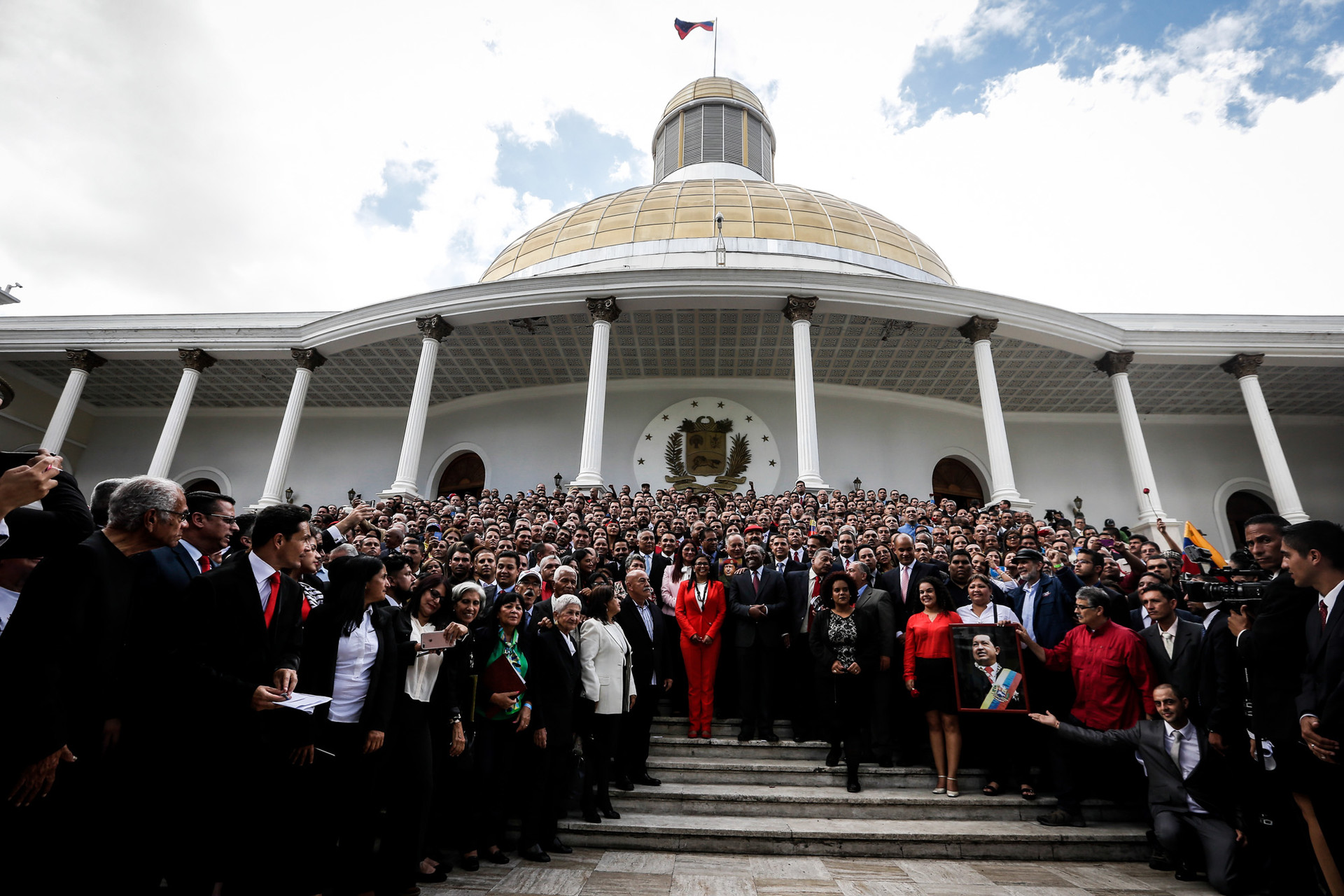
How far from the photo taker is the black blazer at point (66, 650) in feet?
6.37

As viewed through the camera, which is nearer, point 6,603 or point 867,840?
point 6,603

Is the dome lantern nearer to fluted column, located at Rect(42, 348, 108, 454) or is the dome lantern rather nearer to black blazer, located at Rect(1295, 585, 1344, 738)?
fluted column, located at Rect(42, 348, 108, 454)

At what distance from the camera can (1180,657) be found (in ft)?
14.1

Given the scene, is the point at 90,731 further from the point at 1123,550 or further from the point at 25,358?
the point at 25,358

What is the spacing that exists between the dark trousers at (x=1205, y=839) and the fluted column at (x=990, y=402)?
31.1 feet

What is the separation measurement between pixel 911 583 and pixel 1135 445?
451 inches

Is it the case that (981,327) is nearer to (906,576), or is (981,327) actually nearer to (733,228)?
(733,228)

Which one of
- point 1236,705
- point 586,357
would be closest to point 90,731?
point 1236,705

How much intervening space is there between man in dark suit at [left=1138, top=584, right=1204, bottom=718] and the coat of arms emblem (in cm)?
1188

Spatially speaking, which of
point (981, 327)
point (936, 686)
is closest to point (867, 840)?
point (936, 686)

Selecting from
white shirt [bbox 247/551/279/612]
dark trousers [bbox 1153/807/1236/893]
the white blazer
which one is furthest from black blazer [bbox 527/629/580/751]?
dark trousers [bbox 1153/807/1236/893]

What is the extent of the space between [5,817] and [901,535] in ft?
18.6

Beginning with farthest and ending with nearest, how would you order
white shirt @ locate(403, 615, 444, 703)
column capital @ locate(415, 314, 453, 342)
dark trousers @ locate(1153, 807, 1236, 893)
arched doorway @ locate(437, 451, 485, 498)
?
arched doorway @ locate(437, 451, 485, 498) → column capital @ locate(415, 314, 453, 342) → dark trousers @ locate(1153, 807, 1236, 893) → white shirt @ locate(403, 615, 444, 703)

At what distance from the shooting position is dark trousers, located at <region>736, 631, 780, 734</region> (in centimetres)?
555
